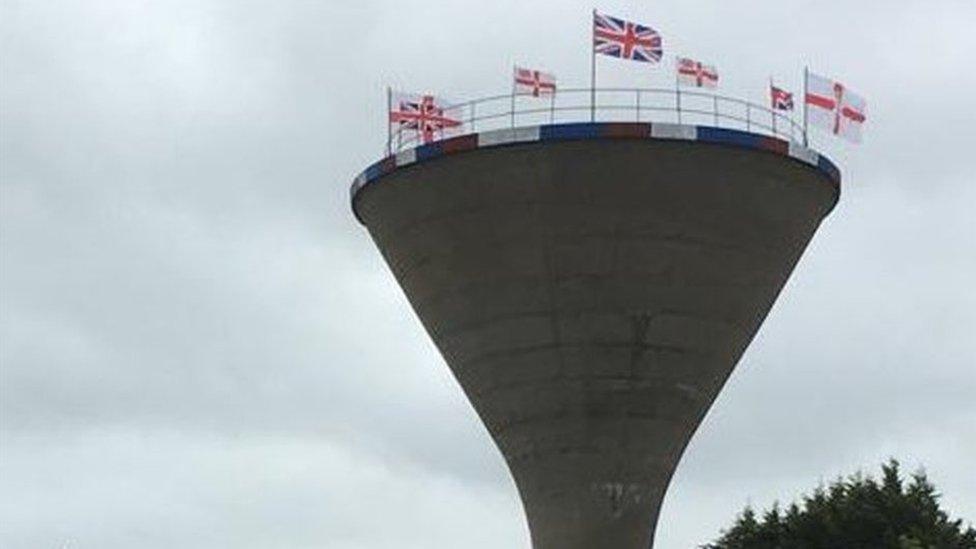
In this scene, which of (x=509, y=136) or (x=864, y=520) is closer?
(x=509, y=136)

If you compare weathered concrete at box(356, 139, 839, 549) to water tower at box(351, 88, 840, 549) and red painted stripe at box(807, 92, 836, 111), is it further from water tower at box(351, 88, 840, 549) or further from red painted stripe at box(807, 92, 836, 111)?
red painted stripe at box(807, 92, 836, 111)

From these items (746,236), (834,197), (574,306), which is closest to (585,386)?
(574,306)

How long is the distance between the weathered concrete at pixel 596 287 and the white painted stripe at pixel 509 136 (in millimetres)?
150

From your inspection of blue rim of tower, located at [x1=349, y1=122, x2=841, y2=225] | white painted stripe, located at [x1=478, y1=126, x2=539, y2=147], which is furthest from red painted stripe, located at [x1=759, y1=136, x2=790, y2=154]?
white painted stripe, located at [x1=478, y1=126, x2=539, y2=147]

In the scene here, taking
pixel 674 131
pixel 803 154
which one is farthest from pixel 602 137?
pixel 803 154

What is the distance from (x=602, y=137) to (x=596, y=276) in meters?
2.42

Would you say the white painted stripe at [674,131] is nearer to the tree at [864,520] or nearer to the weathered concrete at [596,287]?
the weathered concrete at [596,287]

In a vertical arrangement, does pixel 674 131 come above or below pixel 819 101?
below

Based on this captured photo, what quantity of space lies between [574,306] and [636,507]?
386 centimetres

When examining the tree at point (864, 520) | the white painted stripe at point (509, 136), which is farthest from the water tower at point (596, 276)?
the tree at point (864, 520)

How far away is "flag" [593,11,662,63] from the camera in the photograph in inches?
1257

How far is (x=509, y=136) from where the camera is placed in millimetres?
29938

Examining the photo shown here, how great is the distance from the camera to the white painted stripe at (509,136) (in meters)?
29.8

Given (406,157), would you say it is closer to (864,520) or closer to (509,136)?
(509,136)
